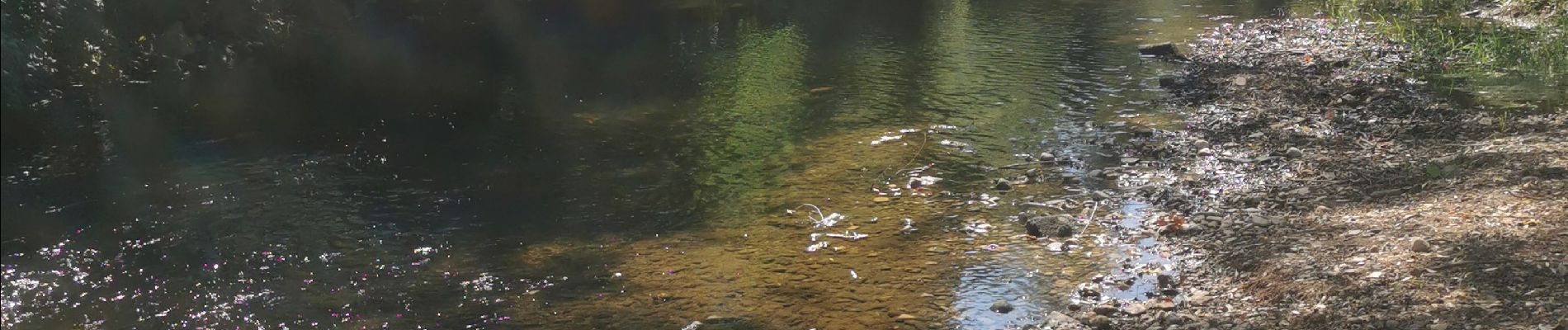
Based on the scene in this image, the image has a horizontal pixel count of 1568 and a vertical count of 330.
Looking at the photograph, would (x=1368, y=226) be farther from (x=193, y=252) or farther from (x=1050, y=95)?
(x=193, y=252)

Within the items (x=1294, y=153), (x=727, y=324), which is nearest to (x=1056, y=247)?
(x=727, y=324)

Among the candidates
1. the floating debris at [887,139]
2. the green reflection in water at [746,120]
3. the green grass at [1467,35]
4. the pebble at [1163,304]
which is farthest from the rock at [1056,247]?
the green grass at [1467,35]

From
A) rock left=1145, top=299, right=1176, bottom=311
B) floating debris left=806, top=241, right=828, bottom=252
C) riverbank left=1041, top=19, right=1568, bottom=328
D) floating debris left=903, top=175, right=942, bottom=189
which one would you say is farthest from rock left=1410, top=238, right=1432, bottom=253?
floating debris left=903, top=175, right=942, bottom=189

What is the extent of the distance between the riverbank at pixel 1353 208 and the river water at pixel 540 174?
0.39m

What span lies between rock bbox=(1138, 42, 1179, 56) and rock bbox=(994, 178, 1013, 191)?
5.70 metres

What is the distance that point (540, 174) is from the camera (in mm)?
8102

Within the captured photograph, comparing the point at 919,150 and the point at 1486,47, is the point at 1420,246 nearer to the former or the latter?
the point at 919,150

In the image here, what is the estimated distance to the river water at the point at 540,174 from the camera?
5543 mm

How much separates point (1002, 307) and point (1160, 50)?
312 inches

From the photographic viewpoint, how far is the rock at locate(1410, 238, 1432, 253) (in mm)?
5188

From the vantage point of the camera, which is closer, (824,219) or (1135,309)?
(1135,309)

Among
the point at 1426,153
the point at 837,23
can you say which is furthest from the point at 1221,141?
the point at 837,23

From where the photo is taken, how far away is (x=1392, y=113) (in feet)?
27.6

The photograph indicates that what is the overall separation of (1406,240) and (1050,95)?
5.09m
